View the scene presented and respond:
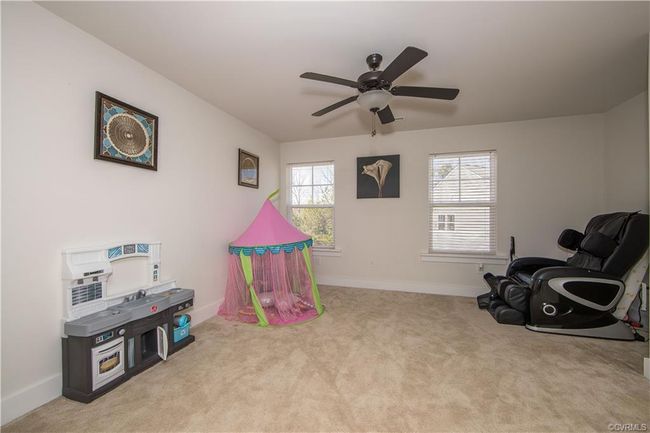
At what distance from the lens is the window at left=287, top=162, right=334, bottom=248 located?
4.50 m

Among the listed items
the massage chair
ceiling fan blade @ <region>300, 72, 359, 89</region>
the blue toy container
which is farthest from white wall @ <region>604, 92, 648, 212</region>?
the blue toy container

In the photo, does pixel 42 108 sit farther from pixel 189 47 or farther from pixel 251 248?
pixel 251 248

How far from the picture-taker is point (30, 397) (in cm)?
157

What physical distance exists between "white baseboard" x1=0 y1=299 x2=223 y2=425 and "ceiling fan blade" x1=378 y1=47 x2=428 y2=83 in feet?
9.79

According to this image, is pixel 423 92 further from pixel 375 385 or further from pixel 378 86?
pixel 375 385

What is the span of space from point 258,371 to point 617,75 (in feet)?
13.4

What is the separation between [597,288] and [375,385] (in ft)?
7.77

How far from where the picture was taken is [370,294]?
153 inches

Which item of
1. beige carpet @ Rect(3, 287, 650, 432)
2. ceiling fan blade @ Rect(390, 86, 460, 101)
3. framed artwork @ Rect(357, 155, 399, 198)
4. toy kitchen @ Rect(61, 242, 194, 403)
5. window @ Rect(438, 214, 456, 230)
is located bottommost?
beige carpet @ Rect(3, 287, 650, 432)

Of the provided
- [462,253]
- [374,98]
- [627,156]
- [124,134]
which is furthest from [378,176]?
[124,134]

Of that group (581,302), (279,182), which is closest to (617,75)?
(581,302)

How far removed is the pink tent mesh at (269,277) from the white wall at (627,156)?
3759 millimetres

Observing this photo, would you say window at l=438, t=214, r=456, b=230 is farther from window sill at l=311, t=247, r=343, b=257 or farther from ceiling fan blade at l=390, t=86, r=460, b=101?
ceiling fan blade at l=390, t=86, r=460, b=101

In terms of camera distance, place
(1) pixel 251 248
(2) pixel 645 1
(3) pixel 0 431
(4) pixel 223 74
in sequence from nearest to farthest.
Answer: (3) pixel 0 431 < (2) pixel 645 1 < (4) pixel 223 74 < (1) pixel 251 248
